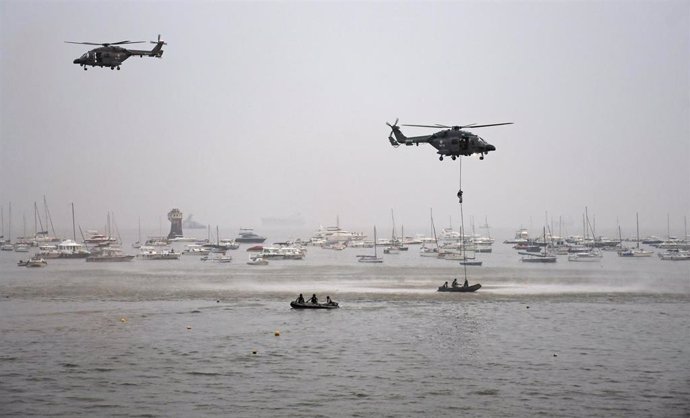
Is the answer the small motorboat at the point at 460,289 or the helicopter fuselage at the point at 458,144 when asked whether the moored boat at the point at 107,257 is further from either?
the helicopter fuselage at the point at 458,144

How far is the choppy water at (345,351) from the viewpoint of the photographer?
1919 inches

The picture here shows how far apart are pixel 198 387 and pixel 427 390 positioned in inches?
564

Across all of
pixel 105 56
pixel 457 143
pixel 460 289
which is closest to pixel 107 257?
pixel 460 289

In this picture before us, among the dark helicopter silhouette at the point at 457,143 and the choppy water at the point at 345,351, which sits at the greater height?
the dark helicopter silhouette at the point at 457,143

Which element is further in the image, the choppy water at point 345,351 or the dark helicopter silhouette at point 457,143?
the dark helicopter silhouette at point 457,143

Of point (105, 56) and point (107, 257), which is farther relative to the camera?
point (107, 257)

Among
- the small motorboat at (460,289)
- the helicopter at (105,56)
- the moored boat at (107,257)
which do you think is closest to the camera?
the helicopter at (105,56)

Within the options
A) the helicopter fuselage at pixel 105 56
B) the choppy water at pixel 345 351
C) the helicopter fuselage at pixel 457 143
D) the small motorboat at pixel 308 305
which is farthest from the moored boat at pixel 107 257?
the helicopter fuselage at pixel 457 143

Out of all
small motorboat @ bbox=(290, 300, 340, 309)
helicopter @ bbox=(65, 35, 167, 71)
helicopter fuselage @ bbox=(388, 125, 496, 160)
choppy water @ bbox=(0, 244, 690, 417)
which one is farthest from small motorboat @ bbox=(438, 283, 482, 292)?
helicopter @ bbox=(65, 35, 167, 71)

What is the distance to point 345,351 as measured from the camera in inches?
2569

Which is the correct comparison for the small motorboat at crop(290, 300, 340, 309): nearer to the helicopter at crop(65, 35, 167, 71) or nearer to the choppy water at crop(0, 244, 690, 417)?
the choppy water at crop(0, 244, 690, 417)

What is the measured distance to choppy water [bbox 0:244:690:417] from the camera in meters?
48.8

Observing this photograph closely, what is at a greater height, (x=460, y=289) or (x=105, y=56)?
(x=105, y=56)

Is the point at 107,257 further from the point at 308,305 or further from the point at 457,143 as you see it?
the point at 457,143
